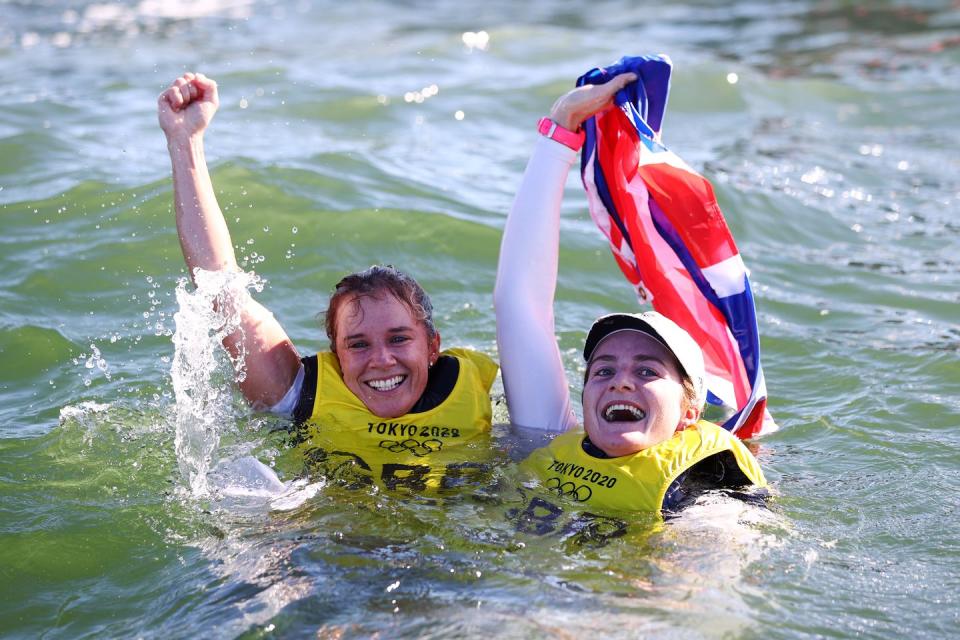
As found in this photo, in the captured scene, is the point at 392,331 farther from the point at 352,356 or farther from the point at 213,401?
the point at 213,401

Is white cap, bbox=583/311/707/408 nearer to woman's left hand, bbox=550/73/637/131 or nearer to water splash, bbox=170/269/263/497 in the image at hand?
woman's left hand, bbox=550/73/637/131

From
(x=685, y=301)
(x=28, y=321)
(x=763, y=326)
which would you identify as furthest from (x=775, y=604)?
(x=28, y=321)

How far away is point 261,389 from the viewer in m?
5.63

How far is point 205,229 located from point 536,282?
152cm

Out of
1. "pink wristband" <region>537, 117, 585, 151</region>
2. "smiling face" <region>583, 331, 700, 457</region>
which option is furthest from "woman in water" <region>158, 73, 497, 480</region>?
"pink wristband" <region>537, 117, 585, 151</region>

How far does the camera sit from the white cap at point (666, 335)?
16.2 feet

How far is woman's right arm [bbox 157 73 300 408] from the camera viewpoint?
5.48 meters

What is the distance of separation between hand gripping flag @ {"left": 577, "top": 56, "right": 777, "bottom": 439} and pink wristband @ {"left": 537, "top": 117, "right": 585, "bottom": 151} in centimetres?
26

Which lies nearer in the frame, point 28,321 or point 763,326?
point 28,321

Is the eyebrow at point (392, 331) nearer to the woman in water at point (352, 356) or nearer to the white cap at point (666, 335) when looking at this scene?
the woman in water at point (352, 356)

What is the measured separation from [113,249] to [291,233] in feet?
4.18

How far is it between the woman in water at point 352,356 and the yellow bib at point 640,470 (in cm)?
67

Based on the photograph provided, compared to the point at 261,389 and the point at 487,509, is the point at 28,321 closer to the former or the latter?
the point at 261,389

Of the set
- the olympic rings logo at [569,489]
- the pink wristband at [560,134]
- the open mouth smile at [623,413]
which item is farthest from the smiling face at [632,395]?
the pink wristband at [560,134]
